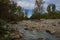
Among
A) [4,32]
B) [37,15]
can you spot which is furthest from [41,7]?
[4,32]

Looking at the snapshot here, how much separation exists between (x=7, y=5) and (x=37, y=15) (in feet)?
34.5

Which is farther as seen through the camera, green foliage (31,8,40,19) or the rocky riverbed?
green foliage (31,8,40,19)

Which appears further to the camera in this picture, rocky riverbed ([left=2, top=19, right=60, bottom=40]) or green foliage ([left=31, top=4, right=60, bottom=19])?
green foliage ([left=31, top=4, right=60, bottom=19])

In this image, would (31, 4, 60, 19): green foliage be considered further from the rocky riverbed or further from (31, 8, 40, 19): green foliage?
the rocky riverbed

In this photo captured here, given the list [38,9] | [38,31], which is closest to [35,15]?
[38,9]

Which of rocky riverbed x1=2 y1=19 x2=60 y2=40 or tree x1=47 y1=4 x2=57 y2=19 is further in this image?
tree x1=47 y1=4 x2=57 y2=19

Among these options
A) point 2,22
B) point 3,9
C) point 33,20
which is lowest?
point 33,20

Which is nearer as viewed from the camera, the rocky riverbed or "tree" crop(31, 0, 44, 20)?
the rocky riverbed

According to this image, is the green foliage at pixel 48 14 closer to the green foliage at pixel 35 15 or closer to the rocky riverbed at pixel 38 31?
the green foliage at pixel 35 15

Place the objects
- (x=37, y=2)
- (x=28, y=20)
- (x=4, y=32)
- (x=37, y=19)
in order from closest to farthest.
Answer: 1. (x=4, y=32)
2. (x=28, y=20)
3. (x=37, y=19)
4. (x=37, y=2)

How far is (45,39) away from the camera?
11.0 meters

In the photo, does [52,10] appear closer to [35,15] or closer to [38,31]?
[35,15]

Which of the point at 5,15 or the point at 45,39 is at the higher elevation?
the point at 5,15

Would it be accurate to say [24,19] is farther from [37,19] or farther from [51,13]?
[51,13]
